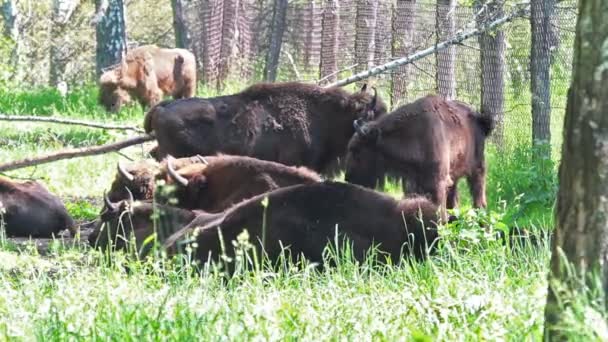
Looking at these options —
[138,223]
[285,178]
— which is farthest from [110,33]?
[138,223]

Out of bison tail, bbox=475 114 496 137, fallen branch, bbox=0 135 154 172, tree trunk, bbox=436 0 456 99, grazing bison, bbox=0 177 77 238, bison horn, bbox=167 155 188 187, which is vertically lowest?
grazing bison, bbox=0 177 77 238

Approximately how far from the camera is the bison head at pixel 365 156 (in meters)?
10.8

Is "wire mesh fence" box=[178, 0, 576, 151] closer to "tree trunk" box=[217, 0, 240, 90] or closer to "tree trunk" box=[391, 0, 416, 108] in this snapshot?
"tree trunk" box=[391, 0, 416, 108]

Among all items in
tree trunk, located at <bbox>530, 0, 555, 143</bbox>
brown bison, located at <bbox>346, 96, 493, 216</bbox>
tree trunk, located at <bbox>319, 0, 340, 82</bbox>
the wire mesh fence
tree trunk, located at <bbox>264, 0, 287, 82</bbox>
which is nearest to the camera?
brown bison, located at <bbox>346, 96, 493, 216</bbox>

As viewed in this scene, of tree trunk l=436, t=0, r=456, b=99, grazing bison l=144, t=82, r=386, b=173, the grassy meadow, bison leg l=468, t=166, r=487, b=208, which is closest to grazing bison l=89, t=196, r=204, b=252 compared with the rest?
the grassy meadow

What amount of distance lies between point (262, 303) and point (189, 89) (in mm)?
20032

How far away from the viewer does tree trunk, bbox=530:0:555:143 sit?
511 inches

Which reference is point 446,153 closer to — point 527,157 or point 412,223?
point 527,157

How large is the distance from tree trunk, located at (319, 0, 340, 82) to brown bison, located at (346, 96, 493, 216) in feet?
26.5

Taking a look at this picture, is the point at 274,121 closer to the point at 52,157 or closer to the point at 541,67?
the point at 541,67

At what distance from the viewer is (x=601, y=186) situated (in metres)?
3.77

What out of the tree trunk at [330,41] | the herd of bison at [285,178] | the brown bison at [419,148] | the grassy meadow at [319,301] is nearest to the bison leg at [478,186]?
the herd of bison at [285,178]

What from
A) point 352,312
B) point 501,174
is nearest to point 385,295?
point 352,312

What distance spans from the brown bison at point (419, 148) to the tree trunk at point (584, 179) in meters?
6.50
